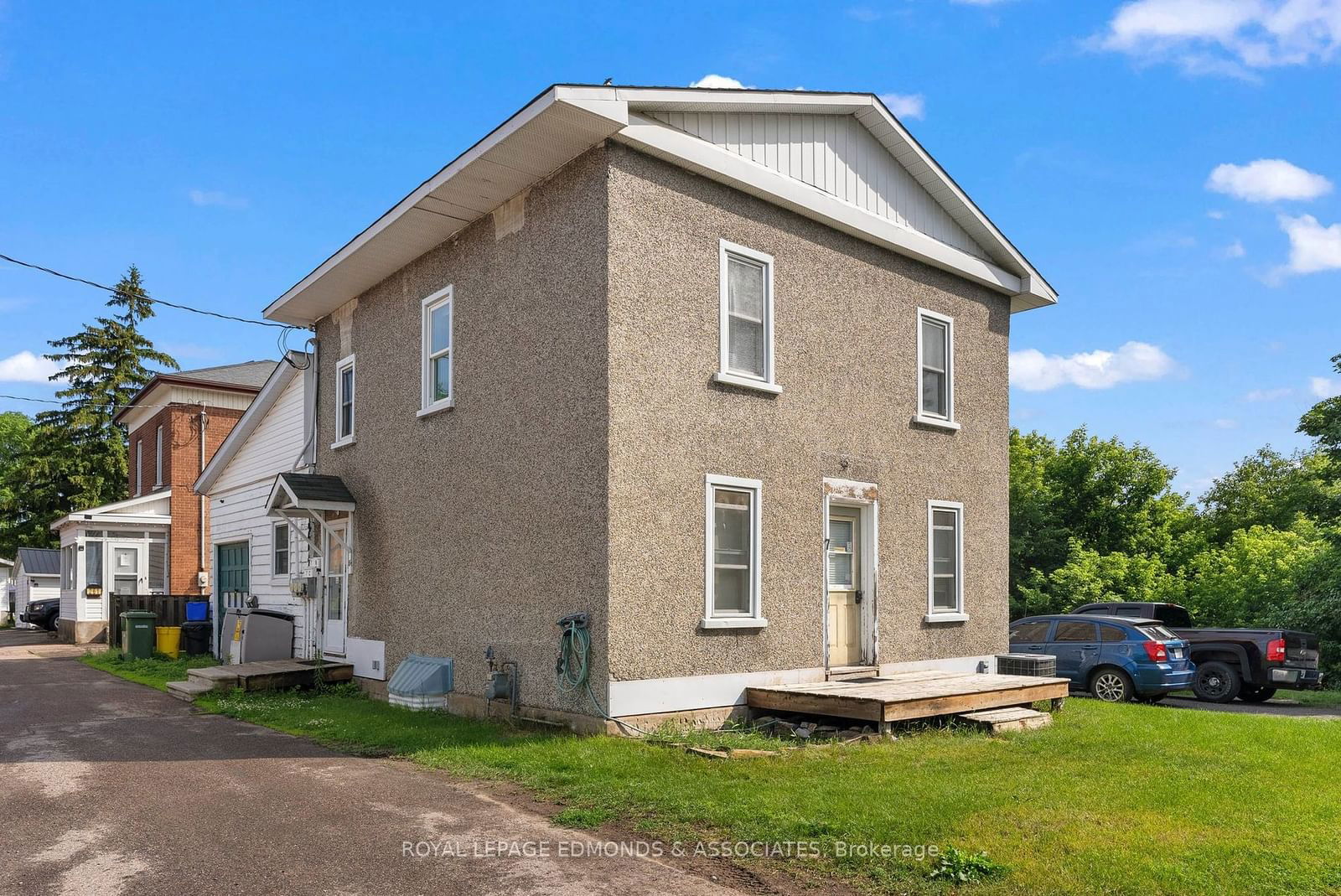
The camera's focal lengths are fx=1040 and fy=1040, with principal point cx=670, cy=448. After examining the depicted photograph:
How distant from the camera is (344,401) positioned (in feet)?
52.4

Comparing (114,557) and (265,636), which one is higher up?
(114,557)

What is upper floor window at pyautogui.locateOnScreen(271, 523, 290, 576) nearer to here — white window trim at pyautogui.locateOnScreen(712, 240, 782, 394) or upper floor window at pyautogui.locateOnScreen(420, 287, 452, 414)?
upper floor window at pyautogui.locateOnScreen(420, 287, 452, 414)

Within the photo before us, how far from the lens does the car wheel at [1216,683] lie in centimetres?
1709

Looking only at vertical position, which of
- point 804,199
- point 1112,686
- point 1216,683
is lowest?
point 1216,683

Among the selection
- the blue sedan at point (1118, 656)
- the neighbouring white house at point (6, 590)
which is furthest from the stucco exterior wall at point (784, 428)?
the neighbouring white house at point (6, 590)

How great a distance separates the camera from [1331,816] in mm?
7191

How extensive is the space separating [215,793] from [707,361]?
613cm

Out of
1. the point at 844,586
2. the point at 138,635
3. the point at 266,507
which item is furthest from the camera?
the point at 138,635

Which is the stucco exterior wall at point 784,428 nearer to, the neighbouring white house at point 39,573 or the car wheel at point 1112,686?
the car wheel at point 1112,686

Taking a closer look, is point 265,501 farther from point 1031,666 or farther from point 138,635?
point 1031,666

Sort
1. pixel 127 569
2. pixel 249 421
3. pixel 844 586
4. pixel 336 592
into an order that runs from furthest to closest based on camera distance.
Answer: pixel 127 569
pixel 249 421
pixel 336 592
pixel 844 586

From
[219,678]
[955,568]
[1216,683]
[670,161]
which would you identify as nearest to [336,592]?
[219,678]

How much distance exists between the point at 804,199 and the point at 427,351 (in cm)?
514

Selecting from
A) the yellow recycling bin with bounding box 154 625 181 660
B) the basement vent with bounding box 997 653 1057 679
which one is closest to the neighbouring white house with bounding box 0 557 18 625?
the yellow recycling bin with bounding box 154 625 181 660
